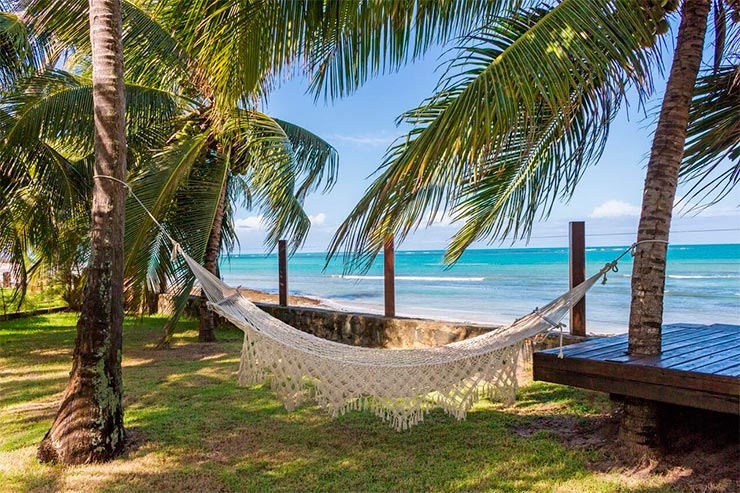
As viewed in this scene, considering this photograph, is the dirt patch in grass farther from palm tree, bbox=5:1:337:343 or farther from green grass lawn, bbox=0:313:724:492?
palm tree, bbox=5:1:337:343

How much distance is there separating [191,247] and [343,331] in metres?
1.49

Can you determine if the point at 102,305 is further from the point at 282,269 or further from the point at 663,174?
the point at 282,269

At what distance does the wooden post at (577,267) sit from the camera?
3207mm

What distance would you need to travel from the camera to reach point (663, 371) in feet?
5.45

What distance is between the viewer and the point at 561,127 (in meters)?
2.25

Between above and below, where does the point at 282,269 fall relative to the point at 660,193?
below

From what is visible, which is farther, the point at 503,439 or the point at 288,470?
the point at 503,439

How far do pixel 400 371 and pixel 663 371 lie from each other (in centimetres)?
89

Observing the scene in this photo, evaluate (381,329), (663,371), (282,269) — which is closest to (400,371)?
(663,371)

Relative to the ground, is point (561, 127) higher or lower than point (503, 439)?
higher

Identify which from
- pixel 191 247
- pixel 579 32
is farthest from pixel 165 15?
pixel 579 32

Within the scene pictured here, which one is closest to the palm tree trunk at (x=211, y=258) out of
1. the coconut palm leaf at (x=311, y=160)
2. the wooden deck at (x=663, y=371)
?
the coconut palm leaf at (x=311, y=160)

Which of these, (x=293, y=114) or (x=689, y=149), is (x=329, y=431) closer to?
(x=689, y=149)

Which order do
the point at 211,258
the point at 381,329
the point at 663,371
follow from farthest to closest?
the point at 211,258 → the point at 381,329 → the point at 663,371
